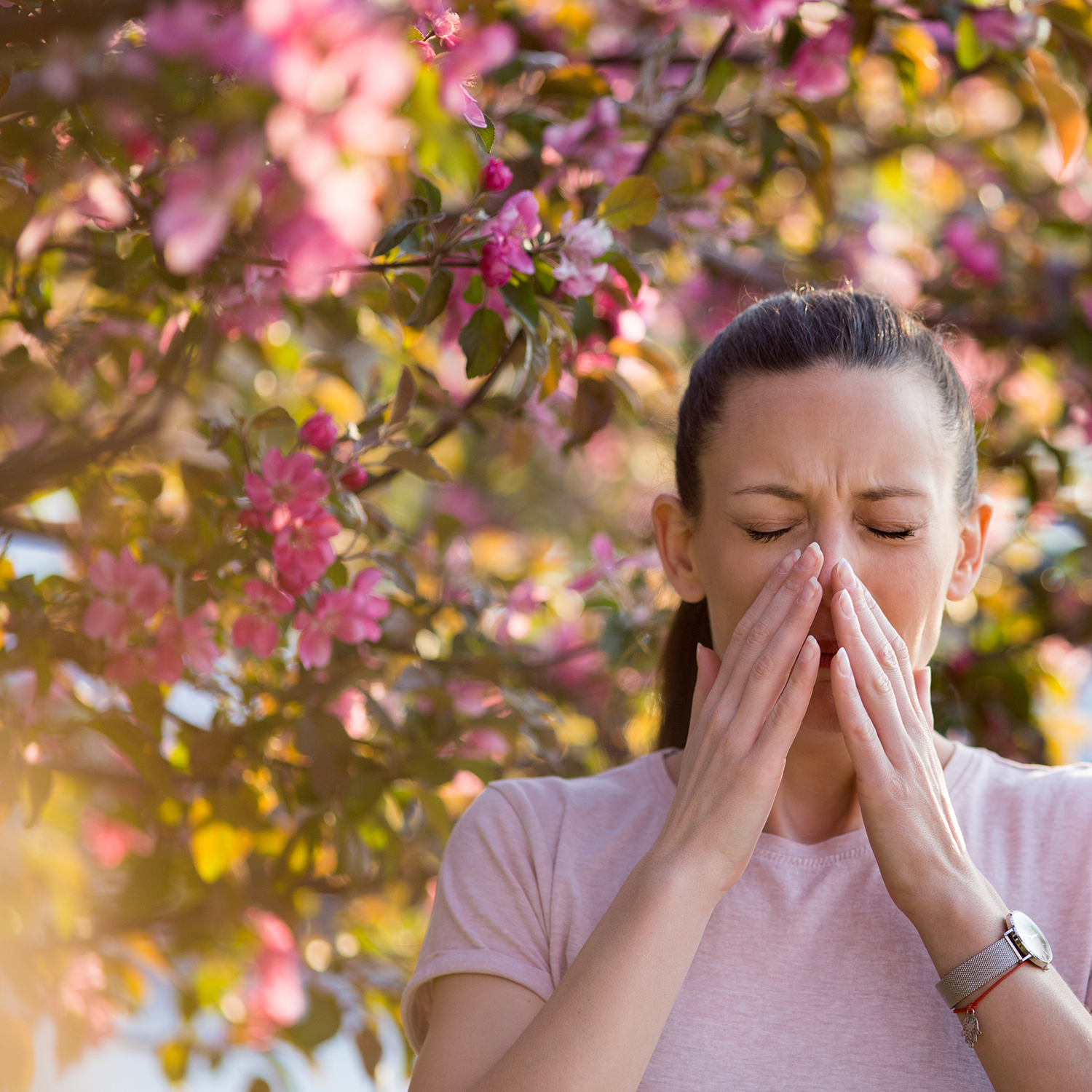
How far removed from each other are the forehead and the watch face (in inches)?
19.3

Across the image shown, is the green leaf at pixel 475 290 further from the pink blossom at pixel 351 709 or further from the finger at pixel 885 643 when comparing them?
the pink blossom at pixel 351 709

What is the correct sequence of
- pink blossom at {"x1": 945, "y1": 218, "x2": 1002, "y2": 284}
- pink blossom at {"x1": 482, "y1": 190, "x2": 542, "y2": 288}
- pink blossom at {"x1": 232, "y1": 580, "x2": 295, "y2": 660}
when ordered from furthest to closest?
pink blossom at {"x1": 945, "y1": 218, "x2": 1002, "y2": 284}, pink blossom at {"x1": 232, "y1": 580, "x2": 295, "y2": 660}, pink blossom at {"x1": 482, "y1": 190, "x2": 542, "y2": 288}

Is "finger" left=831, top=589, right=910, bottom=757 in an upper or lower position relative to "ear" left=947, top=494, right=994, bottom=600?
lower

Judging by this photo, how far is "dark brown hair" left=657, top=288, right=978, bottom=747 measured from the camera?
55.0 inches

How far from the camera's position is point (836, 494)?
1.32m

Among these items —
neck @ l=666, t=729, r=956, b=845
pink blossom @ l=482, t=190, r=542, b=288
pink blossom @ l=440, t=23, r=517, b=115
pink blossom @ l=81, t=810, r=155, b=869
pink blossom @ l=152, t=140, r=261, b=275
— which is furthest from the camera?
pink blossom @ l=81, t=810, r=155, b=869

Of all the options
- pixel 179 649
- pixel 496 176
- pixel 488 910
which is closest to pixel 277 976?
pixel 179 649

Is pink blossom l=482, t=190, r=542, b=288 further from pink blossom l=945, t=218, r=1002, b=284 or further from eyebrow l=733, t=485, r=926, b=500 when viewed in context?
pink blossom l=945, t=218, r=1002, b=284

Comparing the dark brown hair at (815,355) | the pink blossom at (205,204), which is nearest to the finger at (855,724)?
the dark brown hair at (815,355)

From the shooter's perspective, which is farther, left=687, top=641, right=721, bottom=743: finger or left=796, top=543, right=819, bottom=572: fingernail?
A: left=687, top=641, right=721, bottom=743: finger

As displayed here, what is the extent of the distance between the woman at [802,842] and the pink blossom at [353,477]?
0.44 m

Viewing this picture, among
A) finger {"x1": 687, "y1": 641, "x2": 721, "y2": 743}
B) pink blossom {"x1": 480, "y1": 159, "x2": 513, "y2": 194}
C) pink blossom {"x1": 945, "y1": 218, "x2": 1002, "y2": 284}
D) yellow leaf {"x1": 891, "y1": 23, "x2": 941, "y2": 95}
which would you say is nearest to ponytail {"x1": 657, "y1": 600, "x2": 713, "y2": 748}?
finger {"x1": 687, "y1": 641, "x2": 721, "y2": 743}

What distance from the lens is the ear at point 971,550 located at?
1500mm

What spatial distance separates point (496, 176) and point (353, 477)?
1.47 feet
